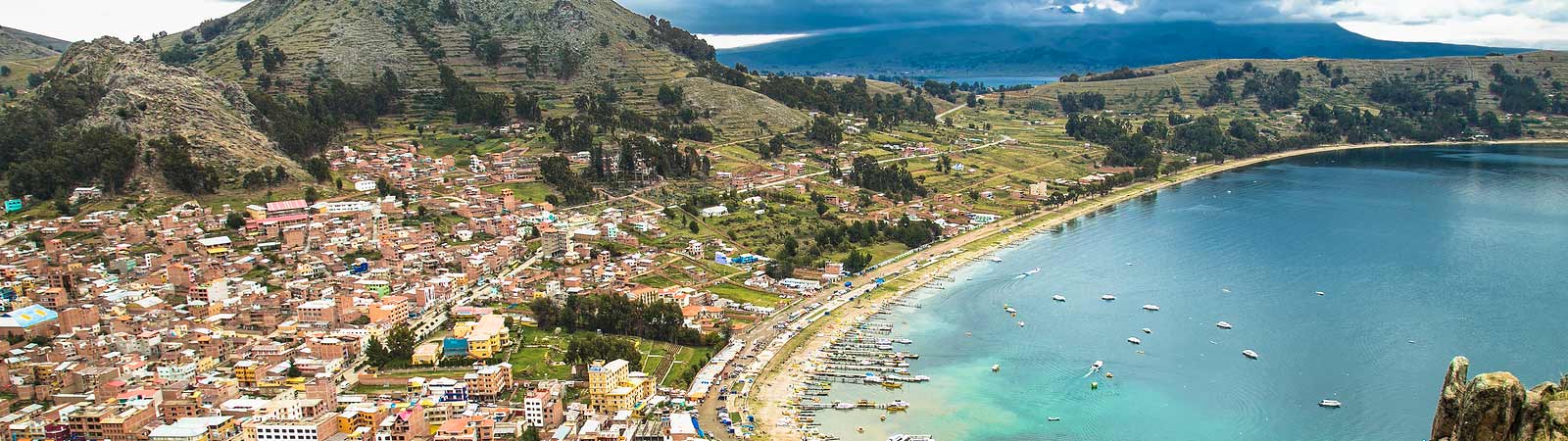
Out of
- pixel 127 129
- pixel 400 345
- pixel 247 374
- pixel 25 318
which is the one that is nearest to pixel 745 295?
pixel 400 345

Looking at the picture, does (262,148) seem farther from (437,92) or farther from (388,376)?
(388,376)

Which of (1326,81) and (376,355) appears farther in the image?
(1326,81)

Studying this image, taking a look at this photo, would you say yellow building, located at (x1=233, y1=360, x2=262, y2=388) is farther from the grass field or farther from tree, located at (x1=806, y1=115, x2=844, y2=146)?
tree, located at (x1=806, y1=115, x2=844, y2=146)

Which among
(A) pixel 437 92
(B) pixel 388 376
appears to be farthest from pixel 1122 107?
(B) pixel 388 376

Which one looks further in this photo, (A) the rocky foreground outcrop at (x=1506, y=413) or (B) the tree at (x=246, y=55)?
(B) the tree at (x=246, y=55)

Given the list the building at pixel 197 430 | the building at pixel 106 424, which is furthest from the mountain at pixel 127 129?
the building at pixel 197 430

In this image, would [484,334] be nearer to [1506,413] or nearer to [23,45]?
[1506,413]

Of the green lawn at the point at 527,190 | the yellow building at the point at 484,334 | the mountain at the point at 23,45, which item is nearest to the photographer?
the yellow building at the point at 484,334

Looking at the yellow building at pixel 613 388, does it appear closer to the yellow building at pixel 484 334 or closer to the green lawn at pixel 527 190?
the yellow building at pixel 484 334
